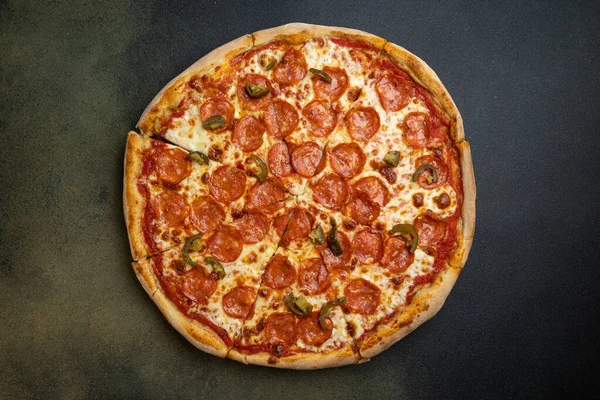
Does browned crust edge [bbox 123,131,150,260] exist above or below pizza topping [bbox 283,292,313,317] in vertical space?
above

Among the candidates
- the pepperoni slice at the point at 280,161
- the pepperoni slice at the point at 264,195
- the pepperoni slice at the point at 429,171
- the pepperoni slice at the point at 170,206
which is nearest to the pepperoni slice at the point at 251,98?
the pepperoni slice at the point at 280,161

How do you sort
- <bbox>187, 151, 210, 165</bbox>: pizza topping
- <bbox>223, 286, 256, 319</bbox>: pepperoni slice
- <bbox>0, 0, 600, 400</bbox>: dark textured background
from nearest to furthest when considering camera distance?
<bbox>187, 151, 210, 165</bbox>: pizza topping < <bbox>223, 286, 256, 319</bbox>: pepperoni slice < <bbox>0, 0, 600, 400</bbox>: dark textured background

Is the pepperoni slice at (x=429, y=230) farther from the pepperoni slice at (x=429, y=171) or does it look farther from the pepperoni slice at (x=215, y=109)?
the pepperoni slice at (x=215, y=109)

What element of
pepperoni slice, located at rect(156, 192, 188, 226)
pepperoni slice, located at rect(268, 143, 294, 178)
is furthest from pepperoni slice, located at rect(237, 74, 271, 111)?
pepperoni slice, located at rect(156, 192, 188, 226)

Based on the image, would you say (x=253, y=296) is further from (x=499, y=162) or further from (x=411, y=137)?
(x=499, y=162)

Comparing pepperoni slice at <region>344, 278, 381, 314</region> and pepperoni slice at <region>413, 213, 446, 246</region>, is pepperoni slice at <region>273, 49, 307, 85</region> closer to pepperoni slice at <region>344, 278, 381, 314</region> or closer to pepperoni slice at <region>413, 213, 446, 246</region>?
pepperoni slice at <region>413, 213, 446, 246</region>

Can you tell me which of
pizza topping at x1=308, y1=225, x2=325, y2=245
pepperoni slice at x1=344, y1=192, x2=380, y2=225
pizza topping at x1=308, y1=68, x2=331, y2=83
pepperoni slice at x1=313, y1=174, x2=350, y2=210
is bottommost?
pizza topping at x1=308, y1=225, x2=325, y2=245

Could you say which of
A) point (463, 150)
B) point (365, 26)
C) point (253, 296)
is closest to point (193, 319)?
point (253, 296)
